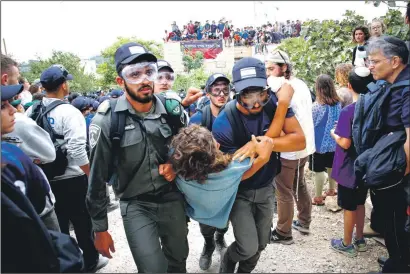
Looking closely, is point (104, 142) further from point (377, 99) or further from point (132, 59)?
point (377, 99)

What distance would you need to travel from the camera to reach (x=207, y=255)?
3.49 meters

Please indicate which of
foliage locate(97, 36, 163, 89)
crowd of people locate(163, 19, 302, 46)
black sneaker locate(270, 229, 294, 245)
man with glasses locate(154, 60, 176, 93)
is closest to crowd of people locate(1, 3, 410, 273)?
man with glasses locate(154, 60, 176, 93)

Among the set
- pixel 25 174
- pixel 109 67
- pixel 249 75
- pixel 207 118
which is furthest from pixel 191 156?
pixel 109 67

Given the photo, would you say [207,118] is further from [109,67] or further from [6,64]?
[109,67]

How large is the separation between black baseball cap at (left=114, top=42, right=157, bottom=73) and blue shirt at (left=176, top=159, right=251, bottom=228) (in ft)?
3.39

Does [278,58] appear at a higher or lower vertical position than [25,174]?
higher

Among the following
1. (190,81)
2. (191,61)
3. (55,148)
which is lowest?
(190,81)

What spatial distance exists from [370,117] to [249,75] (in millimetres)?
1113

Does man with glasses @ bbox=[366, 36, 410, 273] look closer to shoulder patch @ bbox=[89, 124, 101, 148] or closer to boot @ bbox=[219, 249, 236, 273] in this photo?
boot @ bbox=[219, 249, 236, 273]

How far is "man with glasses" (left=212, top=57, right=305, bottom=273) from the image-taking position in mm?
2656

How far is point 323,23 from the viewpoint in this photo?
7145mm

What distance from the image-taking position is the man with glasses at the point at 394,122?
246 centimetres

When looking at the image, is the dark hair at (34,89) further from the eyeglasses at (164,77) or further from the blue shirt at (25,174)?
the blue shirt at (25,174)

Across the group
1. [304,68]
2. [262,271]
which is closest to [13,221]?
[262,271]
